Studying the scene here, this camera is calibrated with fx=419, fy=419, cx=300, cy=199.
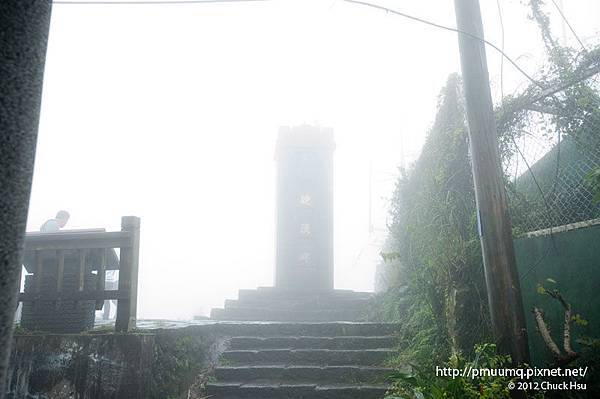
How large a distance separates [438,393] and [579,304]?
1.52m

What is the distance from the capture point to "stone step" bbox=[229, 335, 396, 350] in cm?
606

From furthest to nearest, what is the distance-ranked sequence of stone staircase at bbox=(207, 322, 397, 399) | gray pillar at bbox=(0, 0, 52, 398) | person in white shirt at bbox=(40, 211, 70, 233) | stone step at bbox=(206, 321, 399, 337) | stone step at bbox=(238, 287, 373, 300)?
1. stone step at bbox=(238, 287, 373, 300)
2. person in white shirt at bbox=(40, 211, 70, 233)
3. stone step at bbox=(206, 321, 399, 337)
4. stone staircase at bbox=(207, 322, 397, 399)
5. gray pillar at bbox=(0, 0, 52, 398)

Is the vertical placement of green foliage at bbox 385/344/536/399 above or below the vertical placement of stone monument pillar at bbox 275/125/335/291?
below

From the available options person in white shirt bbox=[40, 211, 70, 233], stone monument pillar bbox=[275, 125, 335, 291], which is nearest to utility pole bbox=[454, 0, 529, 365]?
person in white shirt bbox=[40, 211, 70, 233]

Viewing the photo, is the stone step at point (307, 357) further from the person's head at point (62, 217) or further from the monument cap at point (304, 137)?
the monument cap at point (304, 137)

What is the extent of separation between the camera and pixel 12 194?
0.69 m

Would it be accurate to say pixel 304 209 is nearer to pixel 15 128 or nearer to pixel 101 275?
pixel 101 275

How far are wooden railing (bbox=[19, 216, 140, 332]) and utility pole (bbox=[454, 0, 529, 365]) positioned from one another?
358 cm

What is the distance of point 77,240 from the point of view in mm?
4633

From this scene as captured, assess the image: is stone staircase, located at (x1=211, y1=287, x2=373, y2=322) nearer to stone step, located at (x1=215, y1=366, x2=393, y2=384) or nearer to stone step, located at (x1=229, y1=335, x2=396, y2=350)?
stone step, located at (x1=229, y1=335, x2=396, y2=350)

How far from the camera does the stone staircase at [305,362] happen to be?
502cm

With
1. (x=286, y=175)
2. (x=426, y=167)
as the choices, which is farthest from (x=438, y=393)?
(x=286, y=175)

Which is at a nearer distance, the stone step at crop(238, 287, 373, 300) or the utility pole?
the utility pole

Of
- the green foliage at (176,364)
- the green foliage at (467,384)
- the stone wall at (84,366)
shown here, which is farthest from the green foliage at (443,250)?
the stone wall at (84,366)
